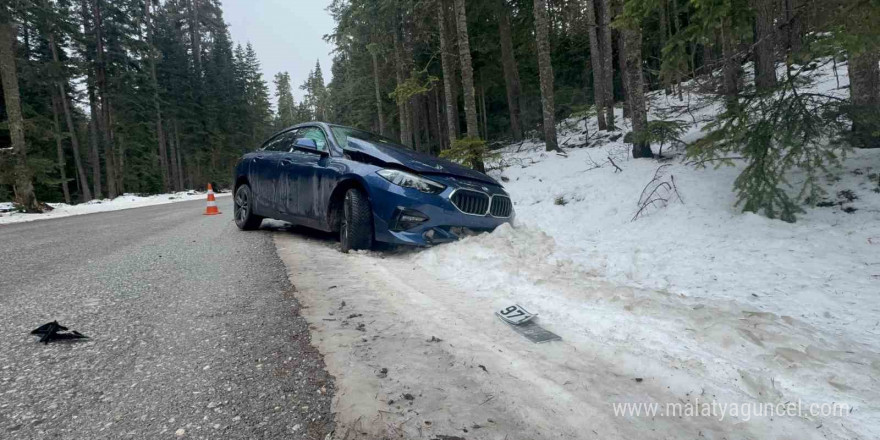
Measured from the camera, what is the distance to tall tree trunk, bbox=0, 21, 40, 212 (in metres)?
12.2

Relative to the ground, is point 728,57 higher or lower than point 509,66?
lower

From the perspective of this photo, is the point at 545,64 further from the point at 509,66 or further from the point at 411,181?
the point at 411,181

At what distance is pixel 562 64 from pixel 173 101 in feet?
108

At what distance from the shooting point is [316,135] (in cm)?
527

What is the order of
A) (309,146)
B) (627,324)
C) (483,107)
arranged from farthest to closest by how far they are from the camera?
(483,107) → (309,146) → (627,324)

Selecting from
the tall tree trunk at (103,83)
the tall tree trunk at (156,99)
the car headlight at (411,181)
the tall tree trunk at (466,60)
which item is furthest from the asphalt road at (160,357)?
the tall tree trunk at (156,99)

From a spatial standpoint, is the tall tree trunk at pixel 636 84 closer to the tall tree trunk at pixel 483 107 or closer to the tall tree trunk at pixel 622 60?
the tall tree trunk at pixel 622 60

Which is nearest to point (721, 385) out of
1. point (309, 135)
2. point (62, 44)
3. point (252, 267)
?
point (252, 267)

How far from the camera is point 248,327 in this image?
7.42ft

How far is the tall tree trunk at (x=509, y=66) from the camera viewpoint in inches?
646

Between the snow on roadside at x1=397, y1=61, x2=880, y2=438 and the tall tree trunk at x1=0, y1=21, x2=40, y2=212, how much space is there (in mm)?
15284

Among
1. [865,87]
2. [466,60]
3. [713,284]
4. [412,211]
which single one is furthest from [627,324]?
[466,60]

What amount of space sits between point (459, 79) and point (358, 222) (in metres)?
20.3

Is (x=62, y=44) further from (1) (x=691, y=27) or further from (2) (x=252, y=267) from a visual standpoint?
(1) (x=691, y=27)
